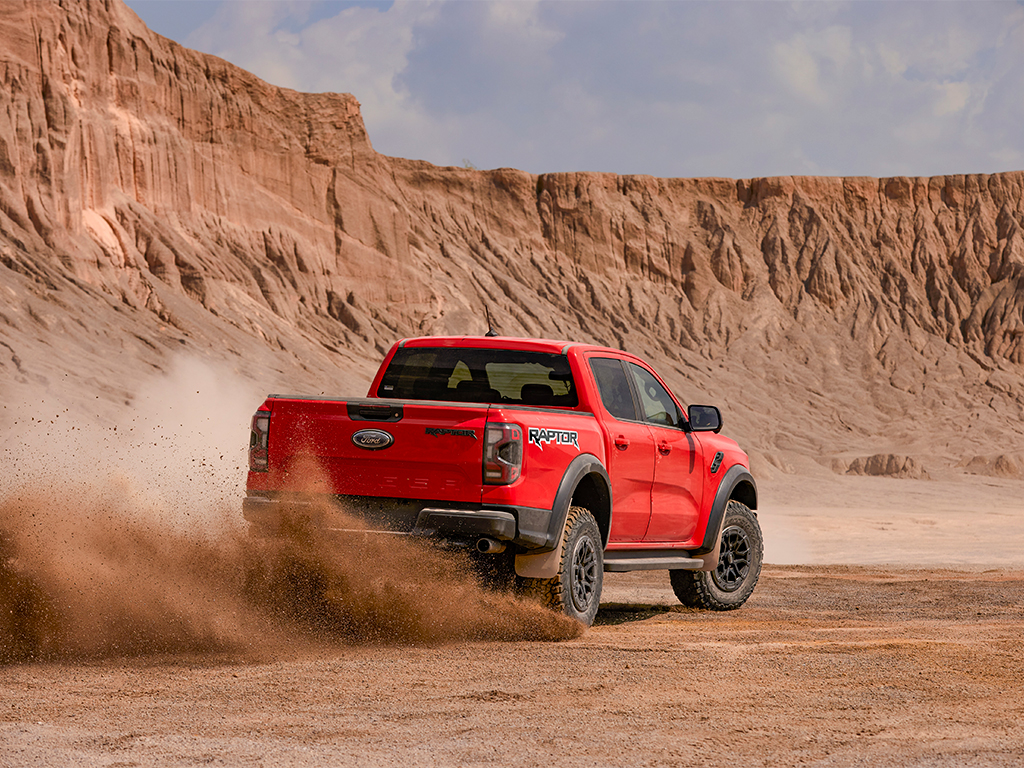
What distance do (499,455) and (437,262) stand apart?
158 feet

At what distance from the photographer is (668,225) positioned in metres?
64.1

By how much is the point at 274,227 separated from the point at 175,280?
7249 millimetres

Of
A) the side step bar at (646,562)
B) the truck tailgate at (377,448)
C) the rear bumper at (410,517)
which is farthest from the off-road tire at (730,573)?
the truck tailgate at (377,448)

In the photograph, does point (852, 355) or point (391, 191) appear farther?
point (852, 355)

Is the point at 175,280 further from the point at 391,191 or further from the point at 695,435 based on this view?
the point at 695,435

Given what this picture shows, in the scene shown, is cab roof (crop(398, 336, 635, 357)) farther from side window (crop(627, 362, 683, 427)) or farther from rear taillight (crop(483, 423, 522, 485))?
rear taillight (crop(483, 423, 522, 485))

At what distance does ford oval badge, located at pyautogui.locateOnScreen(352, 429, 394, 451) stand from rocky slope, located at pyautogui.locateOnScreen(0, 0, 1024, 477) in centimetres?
2164

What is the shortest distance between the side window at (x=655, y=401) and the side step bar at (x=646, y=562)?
3.24ft

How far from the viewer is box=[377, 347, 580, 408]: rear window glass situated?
837 cm

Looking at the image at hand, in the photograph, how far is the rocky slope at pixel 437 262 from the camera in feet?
117

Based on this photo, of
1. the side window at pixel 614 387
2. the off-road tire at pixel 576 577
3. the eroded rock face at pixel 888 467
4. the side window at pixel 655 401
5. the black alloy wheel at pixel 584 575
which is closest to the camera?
the off-road tire at pixel 576 577

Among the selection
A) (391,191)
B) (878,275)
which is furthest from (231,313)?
(878,275)

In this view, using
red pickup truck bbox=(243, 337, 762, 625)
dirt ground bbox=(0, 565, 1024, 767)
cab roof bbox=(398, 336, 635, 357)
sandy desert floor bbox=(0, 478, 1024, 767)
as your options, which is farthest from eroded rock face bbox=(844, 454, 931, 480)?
cab roof bbox=(398, 336, 635, 357)

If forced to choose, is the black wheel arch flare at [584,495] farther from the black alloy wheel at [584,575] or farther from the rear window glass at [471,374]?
the rear window glass at [471,374]
